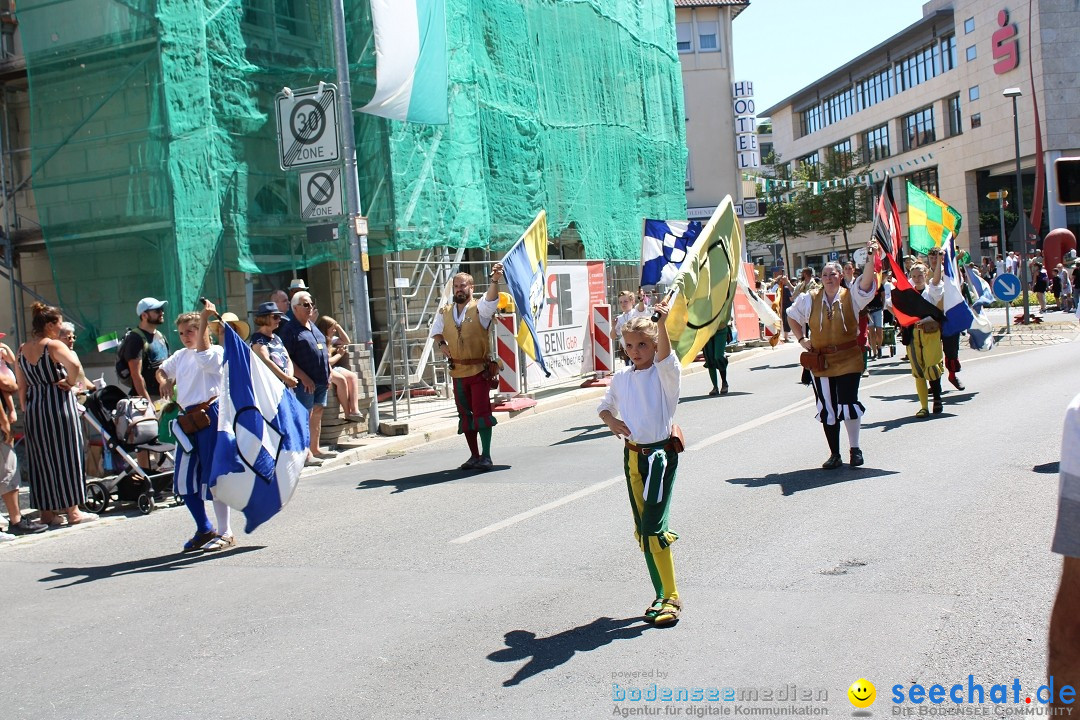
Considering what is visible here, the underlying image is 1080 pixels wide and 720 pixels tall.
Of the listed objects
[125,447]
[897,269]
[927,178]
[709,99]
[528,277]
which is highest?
[709,99]

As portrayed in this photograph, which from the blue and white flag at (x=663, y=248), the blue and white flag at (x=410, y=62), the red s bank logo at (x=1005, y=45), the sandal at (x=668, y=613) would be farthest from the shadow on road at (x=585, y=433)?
the red s bank logo at (x=1005, y=45)

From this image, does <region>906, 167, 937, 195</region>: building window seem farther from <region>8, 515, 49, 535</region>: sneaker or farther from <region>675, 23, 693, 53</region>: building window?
<region>8, 515, 49, 535</region>: sneaker

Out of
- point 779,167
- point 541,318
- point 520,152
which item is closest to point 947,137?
point 779,167

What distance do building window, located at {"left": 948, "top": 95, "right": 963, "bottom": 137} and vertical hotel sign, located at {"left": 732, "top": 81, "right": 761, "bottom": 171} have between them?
2152 centimetres

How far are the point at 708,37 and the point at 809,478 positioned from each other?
38518 mm

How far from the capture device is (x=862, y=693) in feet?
14.2

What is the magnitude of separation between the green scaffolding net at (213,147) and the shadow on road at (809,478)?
8.83 metres

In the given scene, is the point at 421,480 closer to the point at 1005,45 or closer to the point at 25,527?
the point at 25,527

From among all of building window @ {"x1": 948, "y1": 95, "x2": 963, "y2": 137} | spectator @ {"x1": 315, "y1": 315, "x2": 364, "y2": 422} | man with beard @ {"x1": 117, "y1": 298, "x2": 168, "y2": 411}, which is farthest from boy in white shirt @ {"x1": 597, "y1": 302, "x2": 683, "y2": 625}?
building window @ {"x1": 948, "y1": 95, "x2": 963, "y2": 137}

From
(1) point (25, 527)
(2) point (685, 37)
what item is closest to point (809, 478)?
(1) point (25, 527)

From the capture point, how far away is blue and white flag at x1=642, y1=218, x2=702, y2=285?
1742 centimetres

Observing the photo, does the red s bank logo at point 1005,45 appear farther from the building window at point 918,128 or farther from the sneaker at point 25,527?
the sneaker at point 25,527

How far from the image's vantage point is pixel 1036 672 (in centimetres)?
447

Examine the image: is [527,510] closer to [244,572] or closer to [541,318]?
[244,572]
